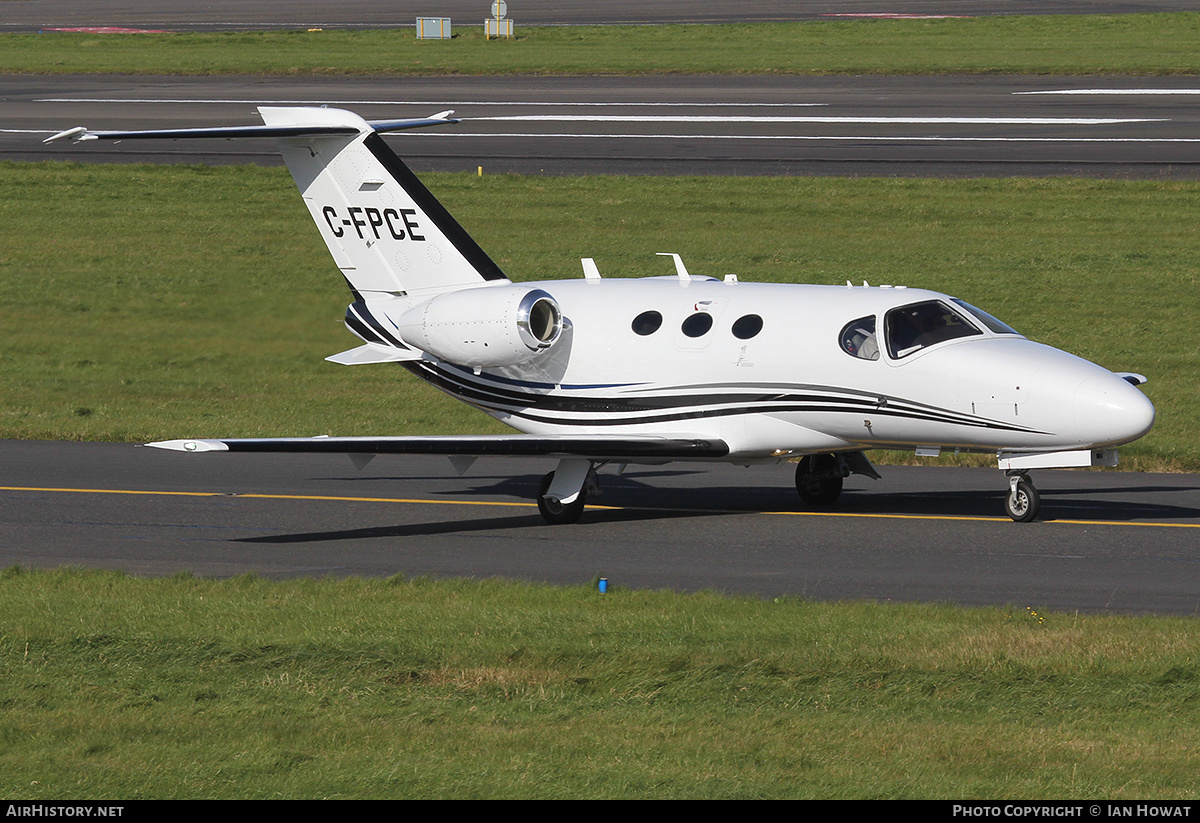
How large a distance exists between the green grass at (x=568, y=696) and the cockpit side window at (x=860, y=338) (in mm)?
4528

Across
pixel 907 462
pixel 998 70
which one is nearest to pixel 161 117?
pixel 998 70

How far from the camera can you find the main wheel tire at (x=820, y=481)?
66.4ft

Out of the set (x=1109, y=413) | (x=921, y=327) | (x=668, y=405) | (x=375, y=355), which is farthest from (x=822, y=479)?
(x=375, y=355)

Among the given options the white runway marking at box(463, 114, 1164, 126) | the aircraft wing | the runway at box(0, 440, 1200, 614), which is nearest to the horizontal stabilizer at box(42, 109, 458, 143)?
the aircraft wing

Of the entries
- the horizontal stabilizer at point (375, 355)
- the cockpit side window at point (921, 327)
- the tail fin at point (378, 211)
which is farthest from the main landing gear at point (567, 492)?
the cockpit side window at point (921, 327)

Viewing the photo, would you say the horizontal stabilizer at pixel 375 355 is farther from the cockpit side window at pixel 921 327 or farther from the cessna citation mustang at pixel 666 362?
the cockpit side window at pixel 921 327

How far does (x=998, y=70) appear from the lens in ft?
196

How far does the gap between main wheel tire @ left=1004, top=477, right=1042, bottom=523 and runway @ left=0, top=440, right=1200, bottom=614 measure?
16cm

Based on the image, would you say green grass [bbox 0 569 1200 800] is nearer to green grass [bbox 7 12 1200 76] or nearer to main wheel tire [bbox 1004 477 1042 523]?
main wheel tire [bbox 1004 477 1042 523]

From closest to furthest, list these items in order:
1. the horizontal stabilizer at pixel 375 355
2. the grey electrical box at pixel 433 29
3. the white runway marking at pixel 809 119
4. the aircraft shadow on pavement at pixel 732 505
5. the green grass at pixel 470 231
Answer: the aircraft shadow on pavement at pixel 732 505 < the horizontal stabilizer at pixel 375 355 < the green grass at pixel 470 231 < the white runway marking at pixel 809 119 < the grey electrical box at pixel 433 29

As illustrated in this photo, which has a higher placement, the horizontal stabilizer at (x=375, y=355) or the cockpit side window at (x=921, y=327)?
the cockpit side window at (x=921, y=327)

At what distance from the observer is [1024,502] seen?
1848 centimetres

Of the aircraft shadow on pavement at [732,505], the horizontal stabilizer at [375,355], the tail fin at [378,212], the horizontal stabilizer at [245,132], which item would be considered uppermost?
the horizontal stabilizer at [245,132]

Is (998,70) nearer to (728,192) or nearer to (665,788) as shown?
(728,192)
